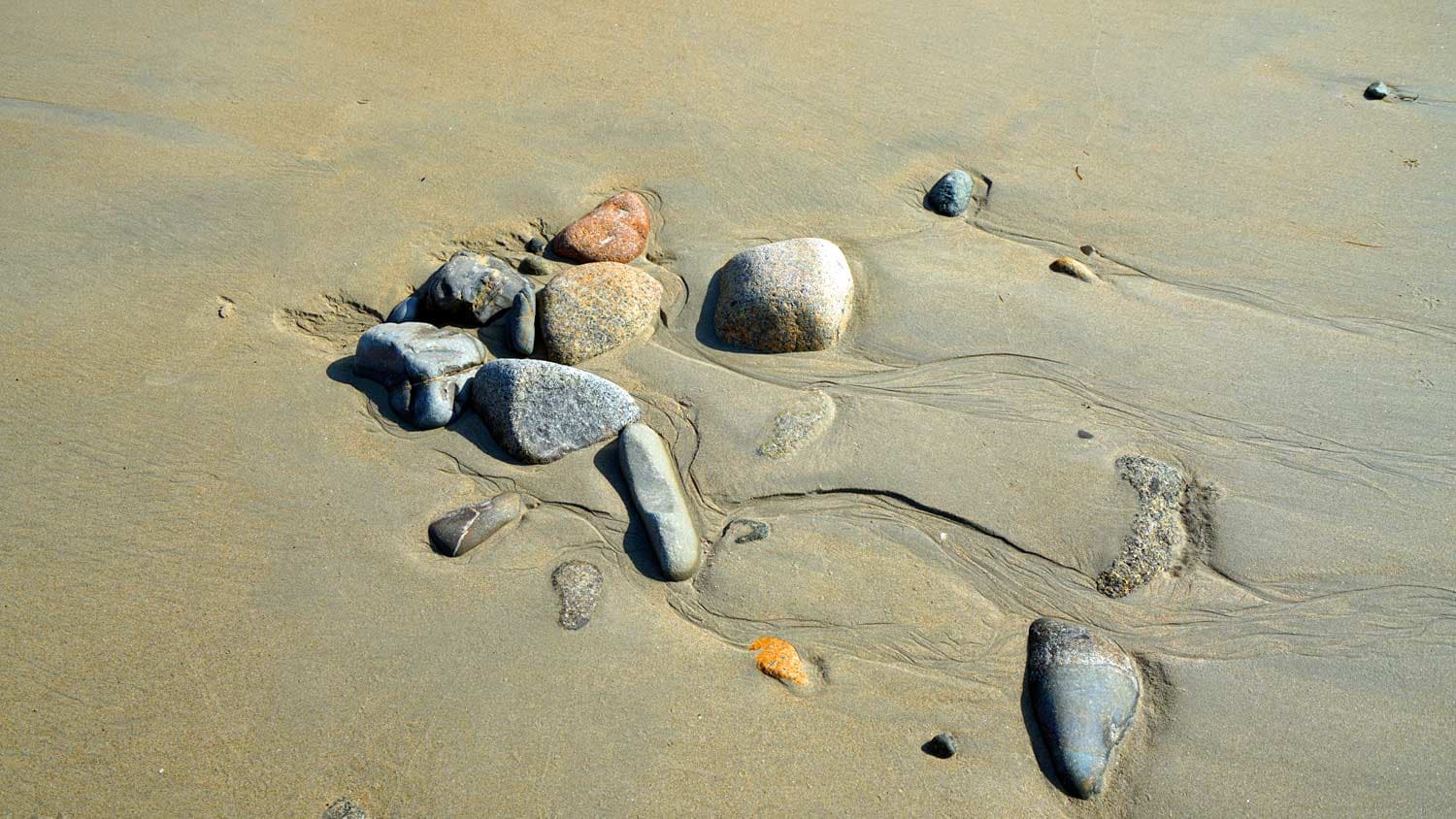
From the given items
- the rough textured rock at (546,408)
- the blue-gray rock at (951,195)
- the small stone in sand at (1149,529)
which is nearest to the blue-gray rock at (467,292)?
the rough textured rock at (546,408)

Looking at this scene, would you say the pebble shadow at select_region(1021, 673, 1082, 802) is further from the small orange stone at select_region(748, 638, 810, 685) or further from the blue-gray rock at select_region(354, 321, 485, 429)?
the blue-gray rock at select_region(354, 321, 485, 429)

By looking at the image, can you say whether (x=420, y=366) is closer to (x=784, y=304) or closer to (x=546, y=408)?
(x=546, y=408)

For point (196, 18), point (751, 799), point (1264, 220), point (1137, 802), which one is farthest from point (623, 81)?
point (1137, 802)

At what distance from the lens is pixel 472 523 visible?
283 cm

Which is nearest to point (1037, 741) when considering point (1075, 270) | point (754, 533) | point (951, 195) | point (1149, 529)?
point (1149, 529)

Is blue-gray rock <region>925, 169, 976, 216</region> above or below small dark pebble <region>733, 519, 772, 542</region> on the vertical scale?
above

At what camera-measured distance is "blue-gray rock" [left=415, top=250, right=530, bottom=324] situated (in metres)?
3.43

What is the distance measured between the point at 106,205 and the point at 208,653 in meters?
2.32

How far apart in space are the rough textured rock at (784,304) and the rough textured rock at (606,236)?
0.52m

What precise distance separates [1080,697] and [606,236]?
8.25ft

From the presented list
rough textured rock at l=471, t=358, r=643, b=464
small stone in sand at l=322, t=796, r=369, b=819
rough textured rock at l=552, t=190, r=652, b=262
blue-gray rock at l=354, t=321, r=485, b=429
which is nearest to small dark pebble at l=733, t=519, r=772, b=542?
rough textured rock at l=471, t=358, r=643, b=464

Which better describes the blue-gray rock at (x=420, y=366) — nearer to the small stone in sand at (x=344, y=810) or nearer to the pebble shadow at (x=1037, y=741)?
the small stone in sand at (x=344, y=810)

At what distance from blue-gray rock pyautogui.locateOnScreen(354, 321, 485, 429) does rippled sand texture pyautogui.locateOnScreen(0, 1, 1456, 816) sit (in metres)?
0.09

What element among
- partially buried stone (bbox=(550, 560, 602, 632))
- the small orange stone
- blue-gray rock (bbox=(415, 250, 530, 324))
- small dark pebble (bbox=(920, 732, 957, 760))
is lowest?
small dark pebble (bbox=(920, 732, 957, 760))
